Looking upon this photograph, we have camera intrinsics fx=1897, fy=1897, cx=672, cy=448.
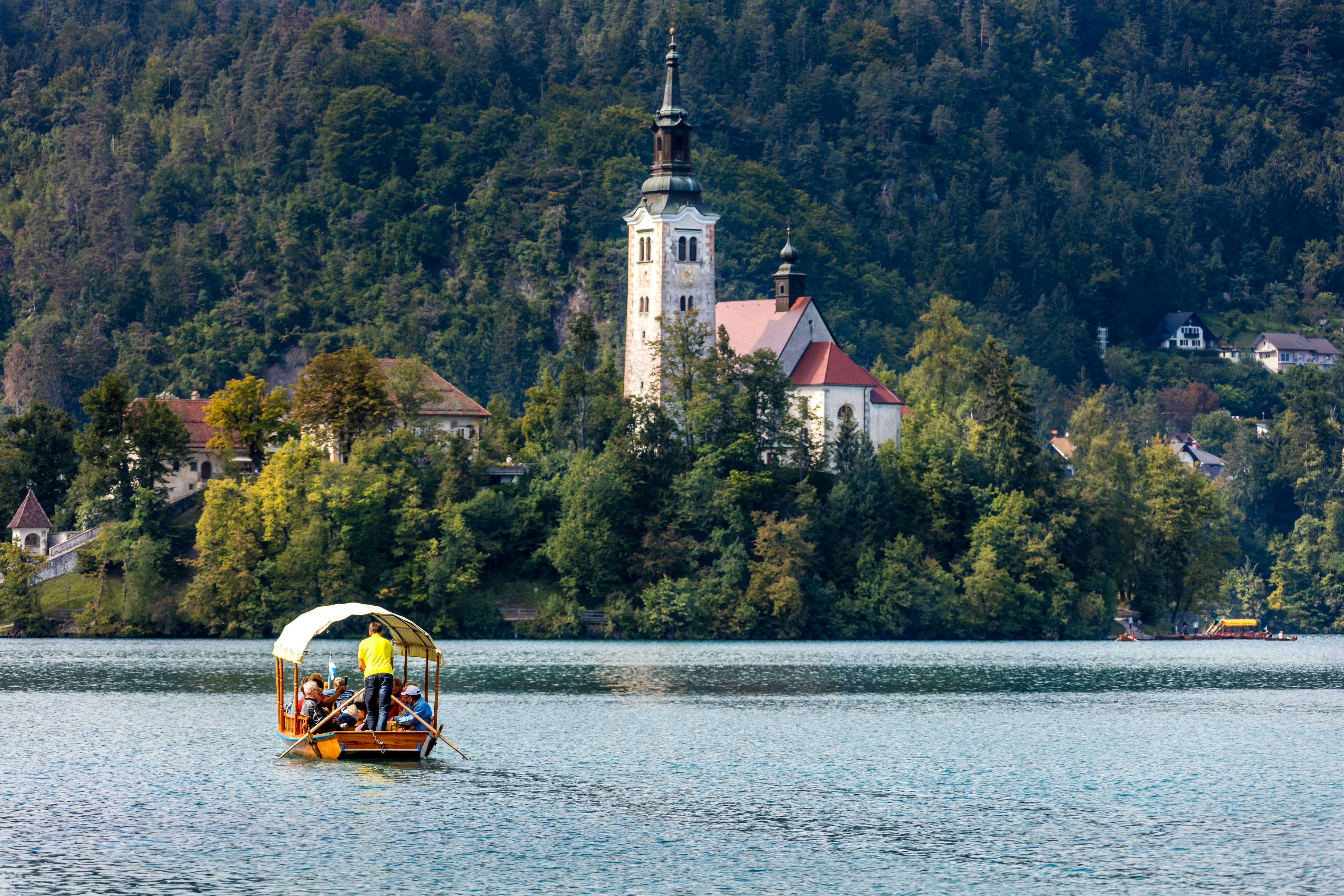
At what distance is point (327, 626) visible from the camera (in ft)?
172

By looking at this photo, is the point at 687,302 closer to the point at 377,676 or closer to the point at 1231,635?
the point at 1231,635

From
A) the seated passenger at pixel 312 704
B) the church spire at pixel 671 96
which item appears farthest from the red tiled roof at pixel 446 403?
the seated passenger at pixel 312 704

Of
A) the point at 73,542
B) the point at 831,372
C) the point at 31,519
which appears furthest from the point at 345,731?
the point at 831,372

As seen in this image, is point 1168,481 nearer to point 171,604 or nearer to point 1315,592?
point 1315,592

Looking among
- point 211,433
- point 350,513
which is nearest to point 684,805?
point 350,513

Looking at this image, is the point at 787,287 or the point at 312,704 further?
the point at 787,287

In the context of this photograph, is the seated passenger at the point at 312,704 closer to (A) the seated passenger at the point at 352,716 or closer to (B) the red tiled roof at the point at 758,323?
(A) the seated passenger at the point at 352,716

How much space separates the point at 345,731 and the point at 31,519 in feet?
251

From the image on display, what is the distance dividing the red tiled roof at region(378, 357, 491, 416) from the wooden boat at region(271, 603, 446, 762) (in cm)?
8229

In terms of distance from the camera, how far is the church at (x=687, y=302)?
13450 centimetres

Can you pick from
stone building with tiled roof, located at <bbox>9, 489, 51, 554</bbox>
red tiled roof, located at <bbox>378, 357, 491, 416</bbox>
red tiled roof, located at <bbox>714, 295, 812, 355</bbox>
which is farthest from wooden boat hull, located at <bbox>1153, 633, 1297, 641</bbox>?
stone building with tiled roof, located at <bbox>9, 489, 51, 554</bbox>

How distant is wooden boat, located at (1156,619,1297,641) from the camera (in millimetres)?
138750

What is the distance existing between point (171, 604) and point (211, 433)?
23.3 metres

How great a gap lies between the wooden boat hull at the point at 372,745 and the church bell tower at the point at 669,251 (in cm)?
8312
